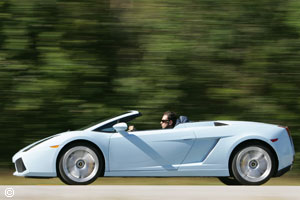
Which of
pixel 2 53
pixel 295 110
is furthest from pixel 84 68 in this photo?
pixel 295 110

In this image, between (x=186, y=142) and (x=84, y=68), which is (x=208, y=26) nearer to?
(x=84, y=68)

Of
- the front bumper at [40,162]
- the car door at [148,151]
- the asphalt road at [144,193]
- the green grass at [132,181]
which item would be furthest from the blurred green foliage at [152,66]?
the asphalt road at [144,193]

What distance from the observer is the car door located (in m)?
6.98

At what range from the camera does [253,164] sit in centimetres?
713

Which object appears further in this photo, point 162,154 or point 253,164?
point 253,164

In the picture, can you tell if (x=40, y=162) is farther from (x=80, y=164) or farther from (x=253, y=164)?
(x=253, y=164)

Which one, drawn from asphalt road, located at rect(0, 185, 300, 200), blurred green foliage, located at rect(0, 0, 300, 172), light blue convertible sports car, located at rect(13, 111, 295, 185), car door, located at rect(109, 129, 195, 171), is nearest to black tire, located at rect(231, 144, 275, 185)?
light blue convertible sports car, located at rect(13, 111, 295, 185)

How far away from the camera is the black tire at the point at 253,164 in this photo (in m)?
7.03

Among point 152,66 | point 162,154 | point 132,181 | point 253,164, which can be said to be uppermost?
point 152,66

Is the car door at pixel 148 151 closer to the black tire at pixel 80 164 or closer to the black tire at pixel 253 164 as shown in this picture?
the black tire at pixel 80 164

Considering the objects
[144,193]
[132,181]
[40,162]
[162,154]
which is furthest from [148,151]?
[132,181]

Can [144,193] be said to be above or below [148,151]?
below

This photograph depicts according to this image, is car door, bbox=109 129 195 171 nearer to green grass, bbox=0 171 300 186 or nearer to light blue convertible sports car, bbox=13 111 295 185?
light blue convertible sports car, bbox=13 111 295 185

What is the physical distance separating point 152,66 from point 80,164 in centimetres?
354
